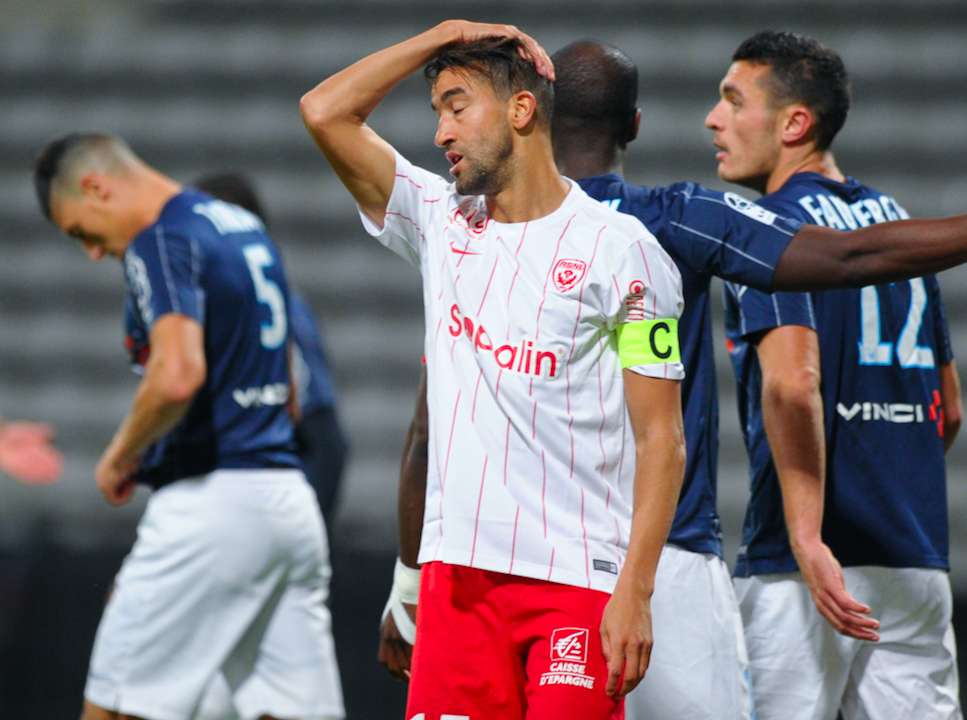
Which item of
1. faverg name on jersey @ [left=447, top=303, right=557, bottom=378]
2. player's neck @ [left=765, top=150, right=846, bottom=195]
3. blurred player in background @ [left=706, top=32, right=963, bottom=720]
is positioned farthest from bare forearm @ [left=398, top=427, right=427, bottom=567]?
player's neck @ [left=765, top=150, right=846, bottom=195]

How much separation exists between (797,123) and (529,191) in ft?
3.64

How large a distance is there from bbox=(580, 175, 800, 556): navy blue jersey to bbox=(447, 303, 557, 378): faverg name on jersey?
1.40 ft

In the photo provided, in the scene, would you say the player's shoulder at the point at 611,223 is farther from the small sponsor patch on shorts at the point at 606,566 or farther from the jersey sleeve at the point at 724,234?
the small sponsor patch on shorts at the point at 606,566

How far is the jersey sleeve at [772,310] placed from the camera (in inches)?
134

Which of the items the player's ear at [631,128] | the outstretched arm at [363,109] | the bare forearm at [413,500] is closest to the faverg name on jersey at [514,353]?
the outstretched arm at [363,109]

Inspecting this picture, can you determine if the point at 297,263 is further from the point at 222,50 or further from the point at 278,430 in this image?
the point at 278,430

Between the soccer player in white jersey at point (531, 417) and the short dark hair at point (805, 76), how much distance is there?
1027 mm

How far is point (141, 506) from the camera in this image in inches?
319

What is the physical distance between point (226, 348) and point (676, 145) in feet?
14.4

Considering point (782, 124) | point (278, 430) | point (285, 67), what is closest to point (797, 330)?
point (782, 124)

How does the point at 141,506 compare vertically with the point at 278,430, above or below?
below

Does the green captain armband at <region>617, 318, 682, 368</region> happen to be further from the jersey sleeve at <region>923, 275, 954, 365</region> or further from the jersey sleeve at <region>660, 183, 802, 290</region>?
the jersey sleeve at <region>923, 275, 954, 365</region>

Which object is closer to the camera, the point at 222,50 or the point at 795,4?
the point at 795,4

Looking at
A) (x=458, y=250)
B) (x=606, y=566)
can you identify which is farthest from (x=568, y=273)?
(x=606, y=566)
